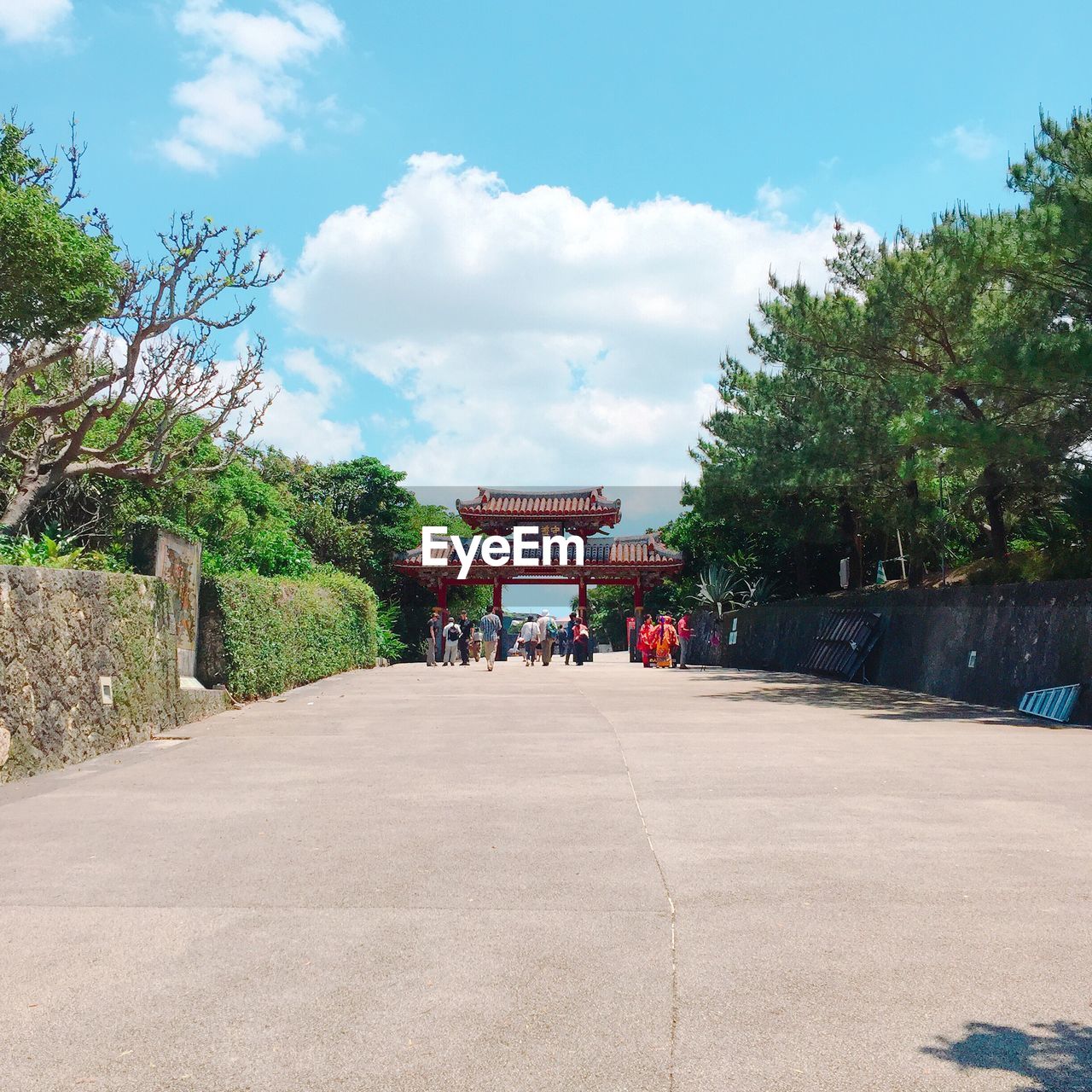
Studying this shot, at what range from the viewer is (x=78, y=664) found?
10.3m

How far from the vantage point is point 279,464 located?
4816cm

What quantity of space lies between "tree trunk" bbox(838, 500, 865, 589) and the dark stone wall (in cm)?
296

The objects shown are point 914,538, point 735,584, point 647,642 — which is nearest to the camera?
point 914,538

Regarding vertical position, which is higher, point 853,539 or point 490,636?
point 853,539

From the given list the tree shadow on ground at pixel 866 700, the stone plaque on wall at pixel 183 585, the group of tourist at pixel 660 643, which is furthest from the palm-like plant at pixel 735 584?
the stone plaque on wall at pixel 183 585

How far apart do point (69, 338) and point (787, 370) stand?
48.2 feet

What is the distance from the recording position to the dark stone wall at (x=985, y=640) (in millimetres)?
15633

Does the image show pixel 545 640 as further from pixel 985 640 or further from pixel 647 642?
pixel 985 640

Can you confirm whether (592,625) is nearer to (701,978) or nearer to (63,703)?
(63,703)

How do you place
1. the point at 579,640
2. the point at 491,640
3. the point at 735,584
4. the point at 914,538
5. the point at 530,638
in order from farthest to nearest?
1. the point at 735,584
2. the point at 579,640
3. the point at 530,638
4. the point at 491,640
5. the point at 914,538

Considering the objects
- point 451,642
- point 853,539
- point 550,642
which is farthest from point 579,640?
point 853,539

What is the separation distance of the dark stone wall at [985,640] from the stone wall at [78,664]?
11.4m

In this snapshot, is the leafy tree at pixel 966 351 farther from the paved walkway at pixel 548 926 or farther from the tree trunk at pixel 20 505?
the tree trunk at pixel 20 505

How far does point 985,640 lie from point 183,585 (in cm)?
1256
